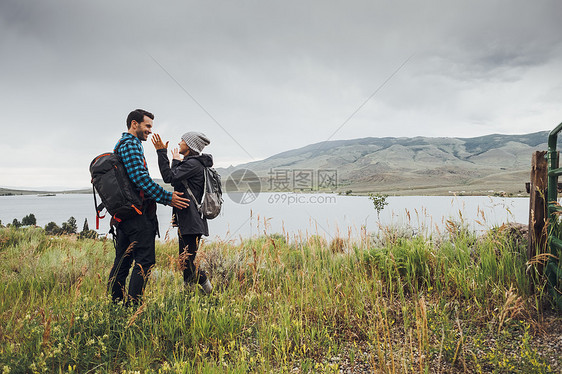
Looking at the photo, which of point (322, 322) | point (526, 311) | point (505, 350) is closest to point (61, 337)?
point (322, 322)

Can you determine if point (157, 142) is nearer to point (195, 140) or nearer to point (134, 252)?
point (195, 140)

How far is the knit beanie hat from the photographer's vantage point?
4.25 metres

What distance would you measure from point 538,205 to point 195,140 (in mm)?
4378

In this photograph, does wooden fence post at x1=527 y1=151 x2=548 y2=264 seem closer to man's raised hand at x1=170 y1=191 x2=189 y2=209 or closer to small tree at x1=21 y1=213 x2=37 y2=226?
man's raised hand at x1=170 y1=191 x2=189 y2=209

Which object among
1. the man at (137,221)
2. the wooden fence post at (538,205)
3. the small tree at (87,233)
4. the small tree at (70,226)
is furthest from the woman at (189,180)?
the small tree at (70,226)

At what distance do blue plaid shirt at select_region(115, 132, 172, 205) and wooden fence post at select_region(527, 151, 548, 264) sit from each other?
4.35 metres

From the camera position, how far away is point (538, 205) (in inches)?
142

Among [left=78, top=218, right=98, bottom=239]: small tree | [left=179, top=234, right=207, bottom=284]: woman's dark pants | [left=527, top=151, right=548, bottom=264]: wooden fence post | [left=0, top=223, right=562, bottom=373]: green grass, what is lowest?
[left=78, top=218, right=98, bottom=239]: small tree

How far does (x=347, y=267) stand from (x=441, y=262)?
49.4 inches

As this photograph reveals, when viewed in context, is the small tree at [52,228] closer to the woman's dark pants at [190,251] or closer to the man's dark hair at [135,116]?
the woman's dark pants at [190,251]

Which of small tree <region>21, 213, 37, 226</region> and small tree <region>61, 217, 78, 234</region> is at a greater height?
small tree <region>21, 213, 37, 226</region>

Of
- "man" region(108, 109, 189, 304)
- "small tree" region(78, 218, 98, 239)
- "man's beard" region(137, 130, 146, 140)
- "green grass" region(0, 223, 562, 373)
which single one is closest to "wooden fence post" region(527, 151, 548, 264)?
"green grass" region(0, 223, 562, 373)

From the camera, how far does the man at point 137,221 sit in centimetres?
354

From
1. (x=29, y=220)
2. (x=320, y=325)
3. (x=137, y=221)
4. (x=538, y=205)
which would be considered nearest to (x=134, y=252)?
(x=137, y=221)
